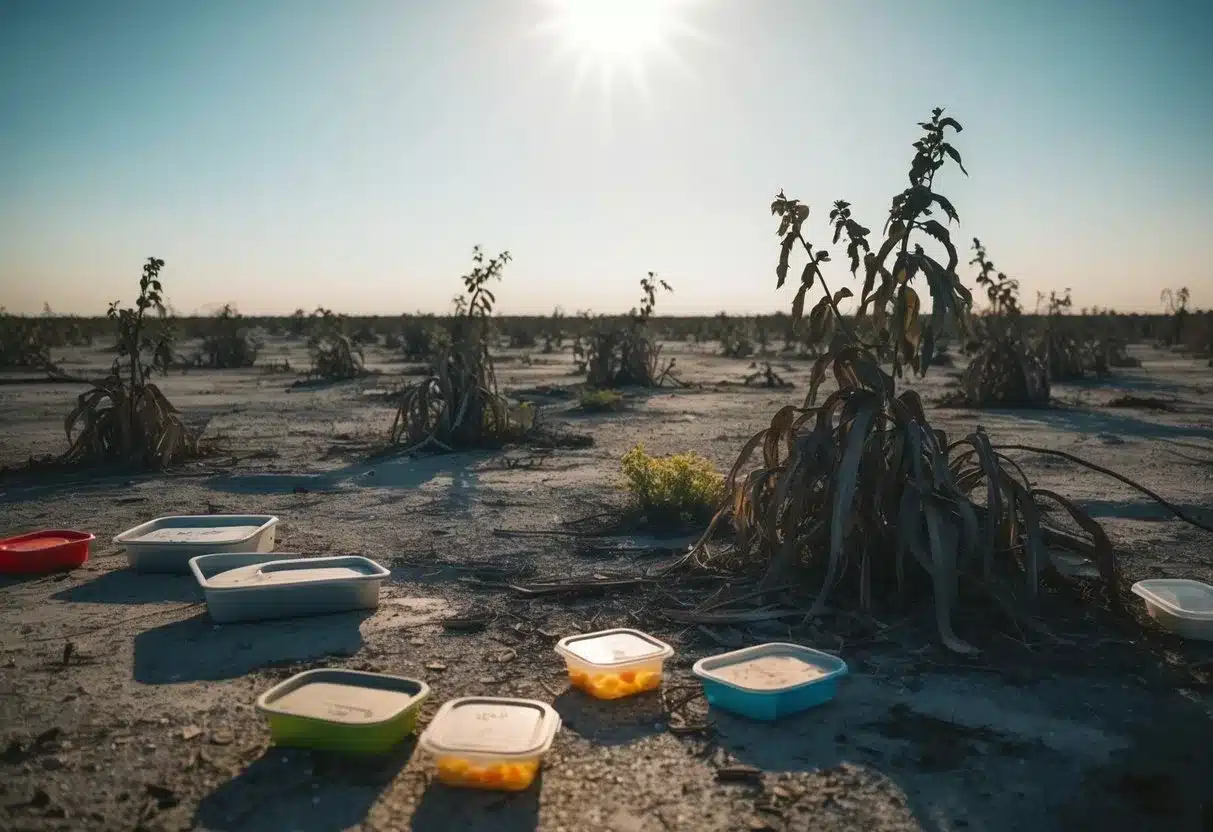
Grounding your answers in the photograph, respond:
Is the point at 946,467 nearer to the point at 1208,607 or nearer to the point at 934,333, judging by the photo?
the point at 934,333

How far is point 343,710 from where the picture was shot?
319cm

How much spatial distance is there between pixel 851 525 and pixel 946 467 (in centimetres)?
52

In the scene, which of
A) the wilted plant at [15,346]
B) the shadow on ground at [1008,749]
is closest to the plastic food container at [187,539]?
the shadow on ground at [1008,749]

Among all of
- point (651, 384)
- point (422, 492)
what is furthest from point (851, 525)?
point (651, 384)

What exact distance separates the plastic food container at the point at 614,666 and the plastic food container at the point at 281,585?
126 centimetres

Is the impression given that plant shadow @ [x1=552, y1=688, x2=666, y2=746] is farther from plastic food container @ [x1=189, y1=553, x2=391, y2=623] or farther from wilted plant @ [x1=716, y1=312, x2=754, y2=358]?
wilted plant @ [x1=716, y1=312, x2=754, y2=358]

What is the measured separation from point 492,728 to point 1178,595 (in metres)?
3.37

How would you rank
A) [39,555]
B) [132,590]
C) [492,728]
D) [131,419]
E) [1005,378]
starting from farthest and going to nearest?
[1005,378] < [131,419] < [39,555] < [132,590] < [492,728]

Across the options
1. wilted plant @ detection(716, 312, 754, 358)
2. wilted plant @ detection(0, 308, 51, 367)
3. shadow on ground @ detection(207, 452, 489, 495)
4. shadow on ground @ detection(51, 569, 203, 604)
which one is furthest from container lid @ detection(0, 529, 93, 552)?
wilted plant @ detection(716, 312, 754, 358)

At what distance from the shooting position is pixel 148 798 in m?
2.77

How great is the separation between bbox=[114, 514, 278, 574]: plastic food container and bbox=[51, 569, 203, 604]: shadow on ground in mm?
88

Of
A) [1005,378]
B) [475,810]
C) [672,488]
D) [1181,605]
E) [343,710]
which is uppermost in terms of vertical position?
[1005,378]

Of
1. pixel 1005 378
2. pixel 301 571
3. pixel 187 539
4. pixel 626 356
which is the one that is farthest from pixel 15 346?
pixel 1005 378

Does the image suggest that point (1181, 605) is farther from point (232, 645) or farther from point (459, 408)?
point (459, 408)
